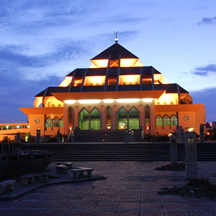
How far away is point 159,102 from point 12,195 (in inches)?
1524

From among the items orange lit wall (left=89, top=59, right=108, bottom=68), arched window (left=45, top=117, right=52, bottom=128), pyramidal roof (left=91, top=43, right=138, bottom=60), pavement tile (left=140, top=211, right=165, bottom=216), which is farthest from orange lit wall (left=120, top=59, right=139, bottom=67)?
pavement tile (left=140, top=211, right=165, bottom=216)

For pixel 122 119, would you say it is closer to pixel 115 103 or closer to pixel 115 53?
pixel 115 103

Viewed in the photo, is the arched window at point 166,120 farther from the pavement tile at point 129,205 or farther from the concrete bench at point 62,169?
the pavement tile at point 129,205

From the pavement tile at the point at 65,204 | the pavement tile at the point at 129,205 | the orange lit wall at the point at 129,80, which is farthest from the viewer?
the orange lit wall at the point at 129,80

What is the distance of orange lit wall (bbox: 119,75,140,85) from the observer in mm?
43688

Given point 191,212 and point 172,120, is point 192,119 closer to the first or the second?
point 172,120

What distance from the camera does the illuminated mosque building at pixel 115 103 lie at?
134 feet

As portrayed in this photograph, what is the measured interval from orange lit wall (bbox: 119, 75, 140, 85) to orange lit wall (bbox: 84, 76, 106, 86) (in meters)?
2.24

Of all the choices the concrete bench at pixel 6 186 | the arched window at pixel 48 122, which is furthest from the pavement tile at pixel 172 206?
the arched window at pixel 48 122

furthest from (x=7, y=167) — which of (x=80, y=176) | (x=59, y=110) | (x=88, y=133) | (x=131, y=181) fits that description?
(x=59, y=110)

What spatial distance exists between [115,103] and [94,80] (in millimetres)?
4987

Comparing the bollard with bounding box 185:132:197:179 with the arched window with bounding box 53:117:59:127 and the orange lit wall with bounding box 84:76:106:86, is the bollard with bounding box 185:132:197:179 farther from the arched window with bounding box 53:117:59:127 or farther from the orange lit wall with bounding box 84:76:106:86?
the arched window with bounding box 53:117:59:127

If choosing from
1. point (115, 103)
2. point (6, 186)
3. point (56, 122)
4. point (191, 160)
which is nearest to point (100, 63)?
point (115, 103)

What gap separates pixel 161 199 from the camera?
882 centimetres
